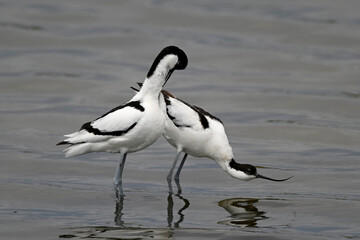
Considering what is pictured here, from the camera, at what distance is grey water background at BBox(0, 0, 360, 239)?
32.2ft

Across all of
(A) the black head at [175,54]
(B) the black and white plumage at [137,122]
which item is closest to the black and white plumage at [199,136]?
(B) the black and white plumage at [137,122]

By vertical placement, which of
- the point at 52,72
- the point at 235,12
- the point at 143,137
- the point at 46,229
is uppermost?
the point at 235,12

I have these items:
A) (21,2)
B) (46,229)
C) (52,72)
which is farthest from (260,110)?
(21,2)

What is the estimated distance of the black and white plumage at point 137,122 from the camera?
394 inches

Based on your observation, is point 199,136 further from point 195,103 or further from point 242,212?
point 195,103

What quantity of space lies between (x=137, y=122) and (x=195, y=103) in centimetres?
666

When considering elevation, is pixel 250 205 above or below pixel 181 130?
below

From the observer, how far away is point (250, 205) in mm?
10391

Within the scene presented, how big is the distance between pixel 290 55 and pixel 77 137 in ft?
32.8

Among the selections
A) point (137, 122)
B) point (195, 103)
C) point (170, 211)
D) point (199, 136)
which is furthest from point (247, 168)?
point (195, 103)

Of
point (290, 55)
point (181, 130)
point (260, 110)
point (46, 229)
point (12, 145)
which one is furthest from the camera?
point (290, 55)

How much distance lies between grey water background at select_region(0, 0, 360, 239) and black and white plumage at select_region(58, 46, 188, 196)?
2.38ft

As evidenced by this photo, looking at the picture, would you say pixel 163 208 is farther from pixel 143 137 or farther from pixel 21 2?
pixel 21 2

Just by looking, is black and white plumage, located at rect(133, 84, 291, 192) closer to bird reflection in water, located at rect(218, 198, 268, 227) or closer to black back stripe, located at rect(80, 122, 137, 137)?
bird reflection in water, located at rect(218, 198, 268, 227)
